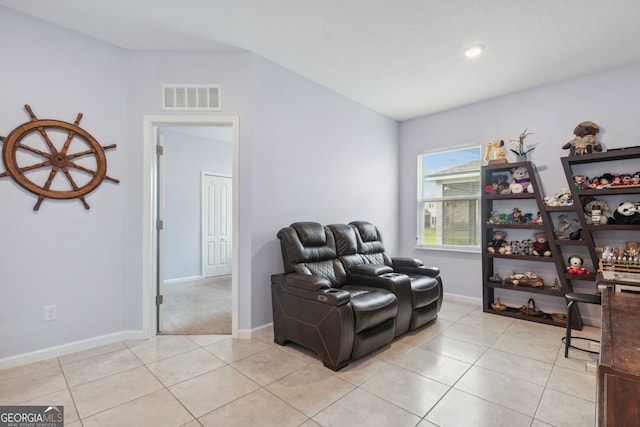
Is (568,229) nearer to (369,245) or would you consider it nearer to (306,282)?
(369,245)

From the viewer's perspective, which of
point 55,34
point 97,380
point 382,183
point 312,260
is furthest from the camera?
point 382,183

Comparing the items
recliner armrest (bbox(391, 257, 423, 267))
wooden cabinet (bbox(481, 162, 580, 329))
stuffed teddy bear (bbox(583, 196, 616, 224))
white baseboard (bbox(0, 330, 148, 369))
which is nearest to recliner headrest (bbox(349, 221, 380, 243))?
recliner armrest (bbox(391, 257, 423, 267))

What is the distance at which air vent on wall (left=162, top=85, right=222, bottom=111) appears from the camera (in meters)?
2.98

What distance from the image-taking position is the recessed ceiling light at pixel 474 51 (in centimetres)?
286

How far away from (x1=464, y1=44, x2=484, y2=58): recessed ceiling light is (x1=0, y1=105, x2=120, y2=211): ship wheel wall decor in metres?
3.61

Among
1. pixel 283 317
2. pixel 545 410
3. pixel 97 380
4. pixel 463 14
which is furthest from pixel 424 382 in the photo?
pixel 463 14

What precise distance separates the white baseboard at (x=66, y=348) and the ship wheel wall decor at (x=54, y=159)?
1.24 meters

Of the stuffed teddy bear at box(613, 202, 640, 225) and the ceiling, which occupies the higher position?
the ceiling

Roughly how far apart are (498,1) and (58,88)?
12.3ft

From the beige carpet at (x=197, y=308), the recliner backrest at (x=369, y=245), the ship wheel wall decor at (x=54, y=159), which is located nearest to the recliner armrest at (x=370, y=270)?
the recliner backrest at (x=369, y=245)

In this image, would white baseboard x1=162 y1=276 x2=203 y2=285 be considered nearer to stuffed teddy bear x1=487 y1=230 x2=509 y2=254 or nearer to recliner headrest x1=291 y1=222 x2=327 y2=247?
recliner headrest x1=291 y1=222 x2=327 y2=247

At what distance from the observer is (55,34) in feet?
8.45

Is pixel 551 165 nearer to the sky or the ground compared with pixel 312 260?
nearer to the sky

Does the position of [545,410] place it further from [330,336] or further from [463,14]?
[463,14]
